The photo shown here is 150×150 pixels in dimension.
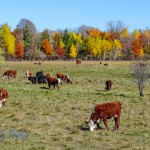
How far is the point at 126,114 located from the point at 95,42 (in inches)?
3408

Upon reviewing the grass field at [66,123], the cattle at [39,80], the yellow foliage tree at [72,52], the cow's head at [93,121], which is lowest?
the grass field at [66,123]

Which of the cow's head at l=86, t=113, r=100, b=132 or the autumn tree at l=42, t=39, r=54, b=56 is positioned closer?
the cow's head at l=86, t=113, r=100, b=132

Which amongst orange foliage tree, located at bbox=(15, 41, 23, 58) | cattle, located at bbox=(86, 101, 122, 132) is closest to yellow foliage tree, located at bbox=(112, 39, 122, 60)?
orange foliage tree, located at bbox=(15, 41, 23, 58)

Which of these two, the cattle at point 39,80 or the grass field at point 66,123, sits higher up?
the cattle at point 39,80

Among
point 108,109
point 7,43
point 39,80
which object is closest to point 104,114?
point 108,109

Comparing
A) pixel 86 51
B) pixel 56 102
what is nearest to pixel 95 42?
pixel 86 51

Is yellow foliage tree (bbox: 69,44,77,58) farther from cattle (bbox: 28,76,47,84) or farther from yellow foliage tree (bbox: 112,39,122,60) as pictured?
cattle (bbox: 28,76,47,84)

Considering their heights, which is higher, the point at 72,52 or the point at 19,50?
the point at 19,50

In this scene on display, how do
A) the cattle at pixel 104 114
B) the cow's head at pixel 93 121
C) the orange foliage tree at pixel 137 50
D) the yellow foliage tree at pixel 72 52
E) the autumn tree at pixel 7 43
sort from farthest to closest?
the orange foliage tree at pixel 137 50 < the yellow foliage tree at pixel 72 52 < the autumn tree at pixel 7 43 < the cattle at pixel 104 114 < the cow's head at pixel 93 121

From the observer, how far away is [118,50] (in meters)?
→ 116

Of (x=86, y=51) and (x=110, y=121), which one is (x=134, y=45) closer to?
(x=86, y=51)

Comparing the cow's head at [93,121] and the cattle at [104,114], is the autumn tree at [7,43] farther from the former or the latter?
the cow's head at [93,121]

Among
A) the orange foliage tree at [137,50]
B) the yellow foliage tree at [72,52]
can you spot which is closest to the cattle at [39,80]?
the yellow foliage tree at [72,52]

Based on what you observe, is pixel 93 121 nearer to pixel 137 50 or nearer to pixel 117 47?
pixel 137 50
